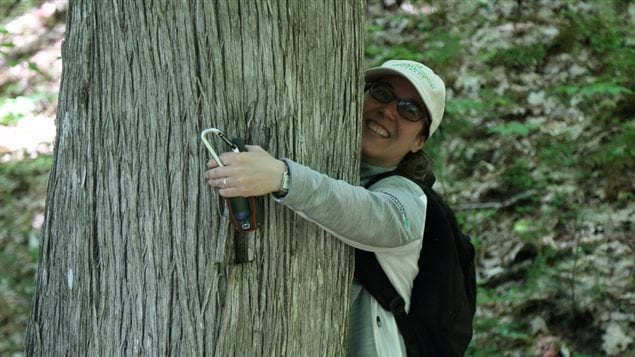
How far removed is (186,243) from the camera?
87.9 inches

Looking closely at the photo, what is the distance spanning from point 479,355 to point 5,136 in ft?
16.8

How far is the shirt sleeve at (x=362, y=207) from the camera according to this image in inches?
86.8

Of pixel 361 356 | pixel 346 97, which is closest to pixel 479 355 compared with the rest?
pixel 361 356

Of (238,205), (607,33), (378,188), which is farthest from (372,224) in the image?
(607,33)

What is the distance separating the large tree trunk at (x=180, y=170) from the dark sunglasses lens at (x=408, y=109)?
0.42 m

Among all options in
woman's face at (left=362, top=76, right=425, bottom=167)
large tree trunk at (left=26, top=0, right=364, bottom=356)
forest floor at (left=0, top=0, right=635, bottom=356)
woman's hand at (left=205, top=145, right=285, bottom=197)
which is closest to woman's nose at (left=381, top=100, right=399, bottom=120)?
woman's face at (left=362, top=76, right=425, bottom=167)

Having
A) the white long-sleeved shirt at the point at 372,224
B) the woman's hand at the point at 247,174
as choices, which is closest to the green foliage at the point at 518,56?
the white long-sleeved shirt at the point at 372,224

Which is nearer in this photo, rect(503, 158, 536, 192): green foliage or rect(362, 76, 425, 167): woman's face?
rect(362, 76, 425, 167): woman's face

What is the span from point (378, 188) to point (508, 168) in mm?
4085

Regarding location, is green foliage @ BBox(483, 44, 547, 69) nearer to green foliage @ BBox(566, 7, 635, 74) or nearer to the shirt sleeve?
green foliage @ BBox(566, 7, 635, 74)

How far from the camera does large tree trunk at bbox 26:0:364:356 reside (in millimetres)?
2217

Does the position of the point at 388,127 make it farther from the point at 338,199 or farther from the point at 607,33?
the point at 607,33

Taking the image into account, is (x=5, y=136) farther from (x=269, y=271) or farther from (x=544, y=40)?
(x=269, y=271)

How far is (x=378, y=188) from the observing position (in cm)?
261
